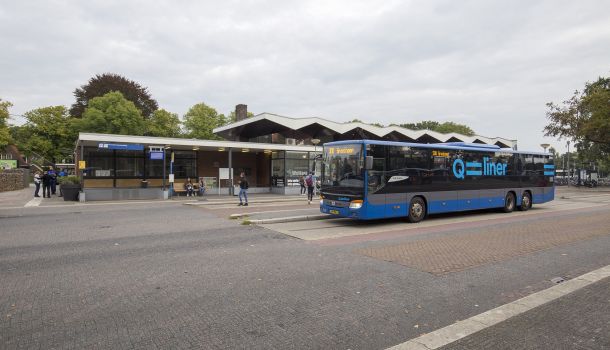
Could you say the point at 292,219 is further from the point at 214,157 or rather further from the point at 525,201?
the point at 214,157

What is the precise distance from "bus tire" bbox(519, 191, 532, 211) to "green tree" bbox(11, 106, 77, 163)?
51.1 m

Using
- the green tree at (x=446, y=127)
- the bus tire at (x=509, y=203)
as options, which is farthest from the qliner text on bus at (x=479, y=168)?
the green tree at (x=446, y=127)

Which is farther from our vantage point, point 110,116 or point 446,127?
point 446,127

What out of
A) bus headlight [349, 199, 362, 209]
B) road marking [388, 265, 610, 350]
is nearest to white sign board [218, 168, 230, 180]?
bus headlight [349, 199, 362, 209]

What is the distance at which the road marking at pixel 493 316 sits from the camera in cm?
378

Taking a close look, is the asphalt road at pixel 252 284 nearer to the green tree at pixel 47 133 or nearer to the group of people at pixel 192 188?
the group of people at pixel 192 188

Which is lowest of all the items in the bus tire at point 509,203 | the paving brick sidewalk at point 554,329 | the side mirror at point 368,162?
the paving brick sidewalk at point 554,329

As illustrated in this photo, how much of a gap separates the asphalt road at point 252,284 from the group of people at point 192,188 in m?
14.1

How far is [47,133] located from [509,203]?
55.1 m

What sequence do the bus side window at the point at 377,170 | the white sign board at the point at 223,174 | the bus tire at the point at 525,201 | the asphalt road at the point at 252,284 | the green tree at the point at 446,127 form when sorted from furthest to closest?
the green tree at the point at 446,127 < the white sign board at the point at 223,174 < the bus tire at the point at 525,201 < the bus side window at the point at 377,170 < the asphalt road at the point at 252,284

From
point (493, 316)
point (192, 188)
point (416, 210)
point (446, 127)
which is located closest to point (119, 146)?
point (192, 188)

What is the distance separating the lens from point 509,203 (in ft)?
52.7

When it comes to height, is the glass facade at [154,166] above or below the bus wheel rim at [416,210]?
above

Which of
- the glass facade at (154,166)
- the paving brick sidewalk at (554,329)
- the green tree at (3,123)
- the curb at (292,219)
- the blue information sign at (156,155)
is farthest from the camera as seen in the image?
the green tree at (3,123)
